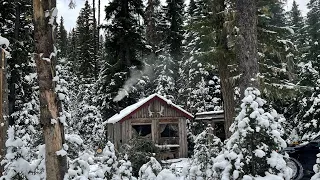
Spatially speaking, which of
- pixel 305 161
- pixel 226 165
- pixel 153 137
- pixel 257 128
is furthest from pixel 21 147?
pixel 153 137

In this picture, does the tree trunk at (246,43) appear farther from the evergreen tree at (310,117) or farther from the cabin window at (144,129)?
the cabin window at (144,129)

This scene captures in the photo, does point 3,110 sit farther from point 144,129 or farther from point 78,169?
point 144,129

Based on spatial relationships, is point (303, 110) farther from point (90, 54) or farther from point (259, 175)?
point (90, 54)

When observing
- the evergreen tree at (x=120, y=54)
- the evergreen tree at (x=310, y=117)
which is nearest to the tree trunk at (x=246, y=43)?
the evergreen tree at (x=310, y=117)

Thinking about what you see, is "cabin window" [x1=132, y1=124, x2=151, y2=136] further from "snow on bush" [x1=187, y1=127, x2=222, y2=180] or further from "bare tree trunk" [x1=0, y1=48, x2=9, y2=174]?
"snow on bush" [x1=187, y1=127, x2=222, y2=180]

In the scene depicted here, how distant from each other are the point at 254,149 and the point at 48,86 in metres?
3.64

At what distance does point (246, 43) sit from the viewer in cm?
927

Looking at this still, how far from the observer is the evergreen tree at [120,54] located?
25.7 meters

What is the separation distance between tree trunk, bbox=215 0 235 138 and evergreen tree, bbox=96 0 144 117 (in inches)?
537

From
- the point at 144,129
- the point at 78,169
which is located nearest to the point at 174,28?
the point at 144,129

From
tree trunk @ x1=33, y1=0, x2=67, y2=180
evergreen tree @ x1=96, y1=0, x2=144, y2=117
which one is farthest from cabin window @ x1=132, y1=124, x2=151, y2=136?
tree trunk @ x1=33, y1=0, x2=67, y2=180

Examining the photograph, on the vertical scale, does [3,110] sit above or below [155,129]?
above

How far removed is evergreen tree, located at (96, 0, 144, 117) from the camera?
2566 cm

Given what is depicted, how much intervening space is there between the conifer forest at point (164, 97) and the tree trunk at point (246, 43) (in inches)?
1.0
